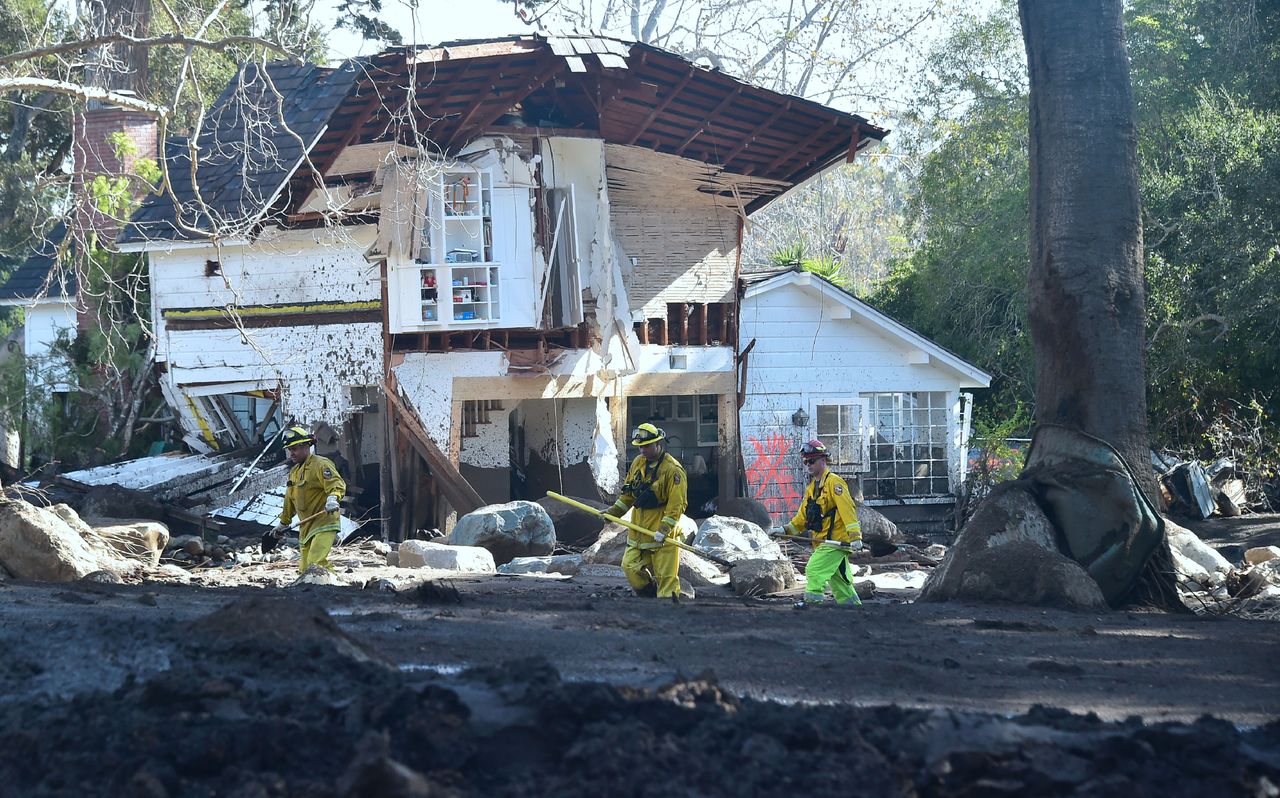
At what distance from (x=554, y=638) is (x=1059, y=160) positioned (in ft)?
22.5

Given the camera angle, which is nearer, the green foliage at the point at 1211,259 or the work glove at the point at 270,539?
the work glove at the point at 270,539

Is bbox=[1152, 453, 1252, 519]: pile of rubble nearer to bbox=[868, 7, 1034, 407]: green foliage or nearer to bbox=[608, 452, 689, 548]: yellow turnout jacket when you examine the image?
bbox=[868, 7, 1034, 407]: green foliage

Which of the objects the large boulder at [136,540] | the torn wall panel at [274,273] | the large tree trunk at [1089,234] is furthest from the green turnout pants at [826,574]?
the torn wall panel at [274,273]

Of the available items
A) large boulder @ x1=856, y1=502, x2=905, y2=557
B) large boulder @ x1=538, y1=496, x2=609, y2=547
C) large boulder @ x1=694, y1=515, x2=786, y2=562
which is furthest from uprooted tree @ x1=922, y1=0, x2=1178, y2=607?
large boulder @ x1=538, y1=496, x2=609, y2=547

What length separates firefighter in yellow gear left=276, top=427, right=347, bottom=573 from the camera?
1224cm

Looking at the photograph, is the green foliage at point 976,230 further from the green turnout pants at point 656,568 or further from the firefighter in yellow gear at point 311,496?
the firefighter in yellow gear at point 311,496

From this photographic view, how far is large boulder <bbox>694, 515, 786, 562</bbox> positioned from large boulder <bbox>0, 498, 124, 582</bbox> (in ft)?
24.6

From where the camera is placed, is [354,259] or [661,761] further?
[354,259]

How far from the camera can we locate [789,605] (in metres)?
10.9

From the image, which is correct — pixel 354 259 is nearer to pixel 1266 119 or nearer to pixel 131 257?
pixel 131 257

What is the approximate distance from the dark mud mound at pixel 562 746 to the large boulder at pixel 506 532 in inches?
445

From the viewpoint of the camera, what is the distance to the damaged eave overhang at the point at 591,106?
58.4ft

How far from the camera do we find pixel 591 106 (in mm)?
19906

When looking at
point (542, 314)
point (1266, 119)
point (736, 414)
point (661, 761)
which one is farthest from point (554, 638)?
point (1266, 119)
